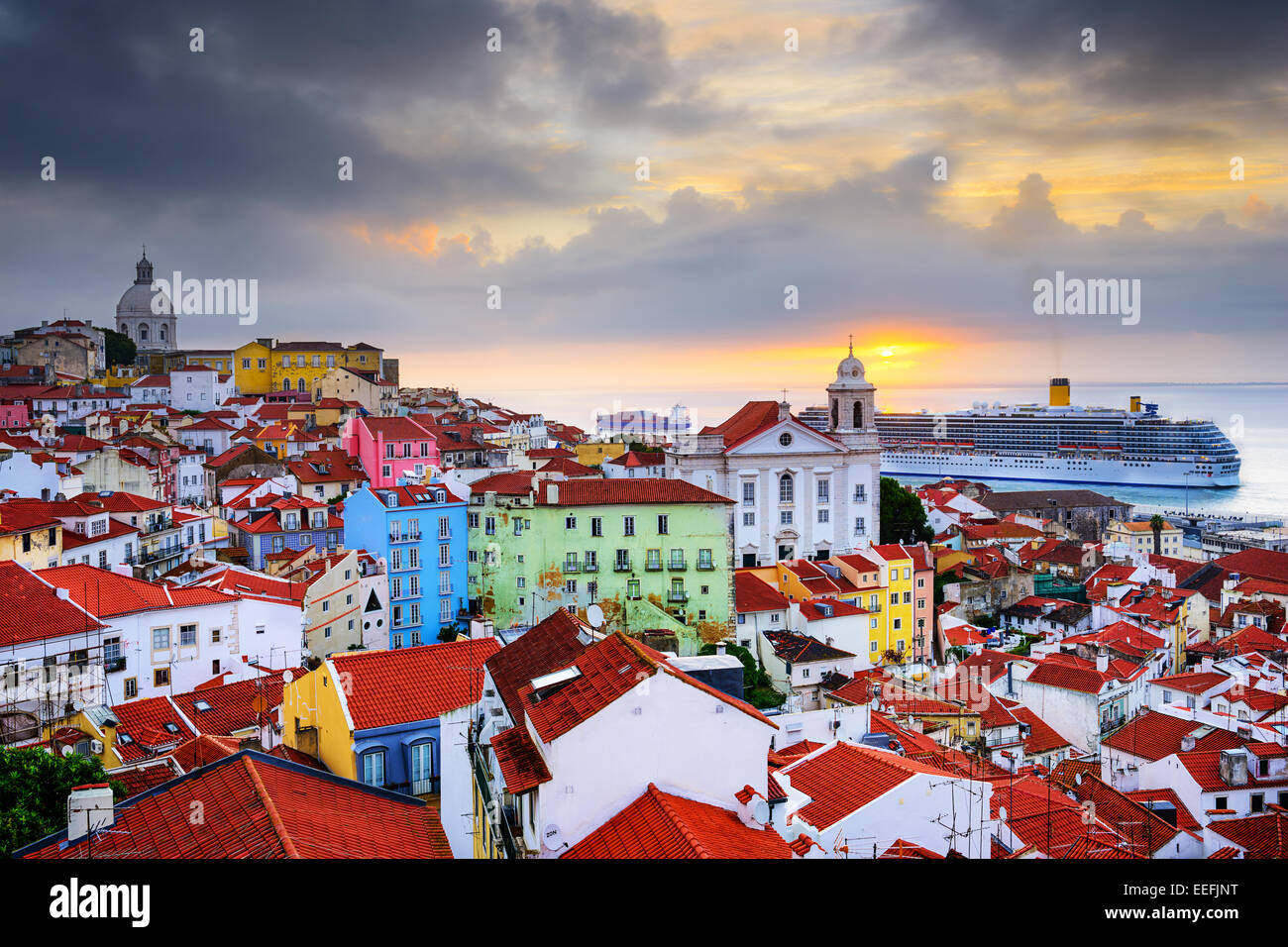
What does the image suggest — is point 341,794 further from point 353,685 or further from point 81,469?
point 81,469

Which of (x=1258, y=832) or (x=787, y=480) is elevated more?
(x=787, y=480)

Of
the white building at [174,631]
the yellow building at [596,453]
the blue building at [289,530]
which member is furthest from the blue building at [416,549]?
the yellow building at [596,453]

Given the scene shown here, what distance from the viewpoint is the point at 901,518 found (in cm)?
2917

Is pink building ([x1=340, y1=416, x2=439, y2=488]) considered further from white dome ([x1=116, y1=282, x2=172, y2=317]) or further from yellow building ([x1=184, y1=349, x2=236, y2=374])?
white dome ([x1=116, y1=282, x2=172, y2=317])

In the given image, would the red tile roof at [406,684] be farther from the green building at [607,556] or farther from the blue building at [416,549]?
the green building at [607,556]

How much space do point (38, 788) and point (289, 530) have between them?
14.5m

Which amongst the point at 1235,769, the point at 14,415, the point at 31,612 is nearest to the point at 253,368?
the point at 14,415

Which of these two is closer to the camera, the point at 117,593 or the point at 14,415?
the point at 117,593

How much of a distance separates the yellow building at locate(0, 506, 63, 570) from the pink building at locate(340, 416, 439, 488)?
10.9 metres

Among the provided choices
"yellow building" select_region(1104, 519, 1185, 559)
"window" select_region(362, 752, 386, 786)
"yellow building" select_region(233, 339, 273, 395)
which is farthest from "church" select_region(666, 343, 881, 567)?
"yellow building" select_region(233, 339, 273, 395)

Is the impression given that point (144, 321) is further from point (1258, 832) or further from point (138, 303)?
point (1258, 832)

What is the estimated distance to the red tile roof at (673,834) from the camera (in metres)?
3.80

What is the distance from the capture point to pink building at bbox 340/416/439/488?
26.0 meters
